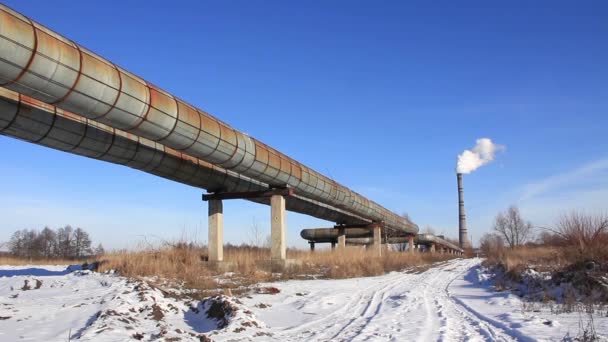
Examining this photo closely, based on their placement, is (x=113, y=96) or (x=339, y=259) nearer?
(x=113, y=96)

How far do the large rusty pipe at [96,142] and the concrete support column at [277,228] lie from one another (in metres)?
1.79

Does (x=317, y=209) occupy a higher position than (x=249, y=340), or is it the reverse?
(x=317, y=209)

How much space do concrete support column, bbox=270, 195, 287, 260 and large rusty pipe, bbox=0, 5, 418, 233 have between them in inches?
98.5

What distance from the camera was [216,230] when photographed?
60.5ft

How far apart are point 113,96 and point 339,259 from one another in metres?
14.5

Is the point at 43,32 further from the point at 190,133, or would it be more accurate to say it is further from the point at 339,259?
the point at 339,259

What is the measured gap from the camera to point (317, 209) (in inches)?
1190

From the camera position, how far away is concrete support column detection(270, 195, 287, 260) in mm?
19234

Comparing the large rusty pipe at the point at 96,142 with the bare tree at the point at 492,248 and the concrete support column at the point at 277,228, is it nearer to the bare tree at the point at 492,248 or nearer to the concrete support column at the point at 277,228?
the concrete support column at the point at 277,228

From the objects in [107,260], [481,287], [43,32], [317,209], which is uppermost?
[43,32]

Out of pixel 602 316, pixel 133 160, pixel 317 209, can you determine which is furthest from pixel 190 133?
pixel 317 209

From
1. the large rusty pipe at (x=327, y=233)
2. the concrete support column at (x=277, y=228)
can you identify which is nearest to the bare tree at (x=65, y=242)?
the large rusty pipe at (x=327, y=233)

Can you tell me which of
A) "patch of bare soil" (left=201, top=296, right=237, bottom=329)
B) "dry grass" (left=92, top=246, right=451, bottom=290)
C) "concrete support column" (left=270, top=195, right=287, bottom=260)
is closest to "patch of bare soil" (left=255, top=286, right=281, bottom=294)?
"dry grass" (left=92, top=246, right=451, bottom=290)

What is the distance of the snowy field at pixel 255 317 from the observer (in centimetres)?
582
